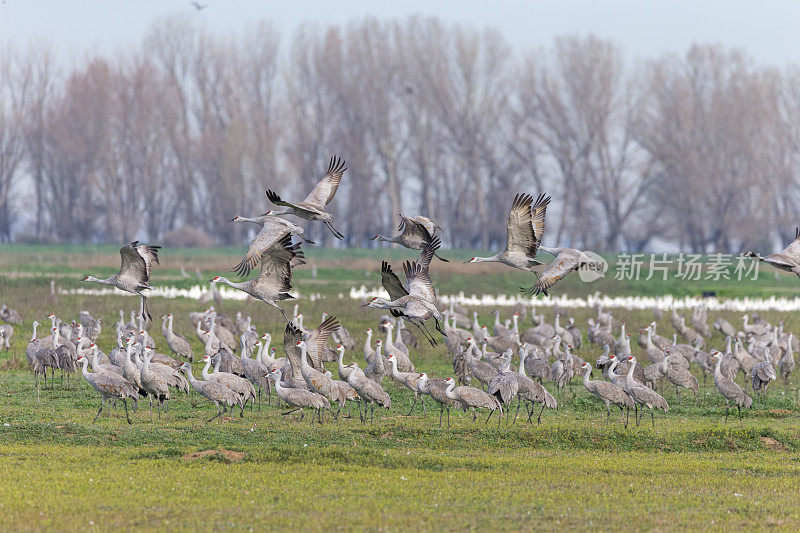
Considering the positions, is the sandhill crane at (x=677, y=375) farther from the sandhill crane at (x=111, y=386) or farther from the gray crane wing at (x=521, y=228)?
the sandhill crane at (x=111, y=386)

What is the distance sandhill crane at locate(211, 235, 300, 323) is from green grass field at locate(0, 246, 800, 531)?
2303mm

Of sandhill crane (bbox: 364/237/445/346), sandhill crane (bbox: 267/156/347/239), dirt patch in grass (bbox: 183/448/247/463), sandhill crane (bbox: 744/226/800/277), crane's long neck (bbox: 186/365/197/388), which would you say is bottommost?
dirt patch in grass (bbox: 183/448/247/463)

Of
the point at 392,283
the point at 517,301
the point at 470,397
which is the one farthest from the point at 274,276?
the point at 517,301

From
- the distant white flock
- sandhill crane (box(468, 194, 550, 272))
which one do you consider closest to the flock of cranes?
sandhill crane (box(468, 194, 550, 272))

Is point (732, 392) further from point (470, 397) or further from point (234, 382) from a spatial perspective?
Result: point (234, 382)

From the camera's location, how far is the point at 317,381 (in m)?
19.7

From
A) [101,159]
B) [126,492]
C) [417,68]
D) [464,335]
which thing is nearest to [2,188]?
[101,159]

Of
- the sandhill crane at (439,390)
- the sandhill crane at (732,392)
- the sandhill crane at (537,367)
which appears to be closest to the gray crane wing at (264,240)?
the sandhill crane at (439,390)

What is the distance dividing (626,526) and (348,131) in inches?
2787

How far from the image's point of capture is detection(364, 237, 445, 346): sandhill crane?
1719cm

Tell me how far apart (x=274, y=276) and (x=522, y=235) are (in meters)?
3.89

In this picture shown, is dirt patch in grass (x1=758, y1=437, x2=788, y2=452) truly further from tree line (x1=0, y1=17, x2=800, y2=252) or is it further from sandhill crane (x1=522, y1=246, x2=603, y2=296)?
tree line (x1=0, y1=17, x2=800, y2=252)

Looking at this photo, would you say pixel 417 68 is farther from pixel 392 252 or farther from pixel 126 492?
pixel 126 492

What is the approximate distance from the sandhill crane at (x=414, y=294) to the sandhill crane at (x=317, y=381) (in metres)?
2.18
